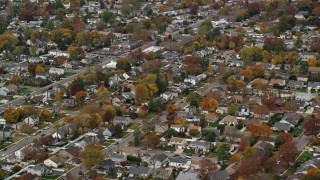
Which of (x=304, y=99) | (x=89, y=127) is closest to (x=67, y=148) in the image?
(x=89, y=127)

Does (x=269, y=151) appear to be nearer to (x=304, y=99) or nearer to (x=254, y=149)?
(x=254, y=149)

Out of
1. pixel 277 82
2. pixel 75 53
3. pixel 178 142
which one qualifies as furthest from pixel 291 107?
pixel 75 53

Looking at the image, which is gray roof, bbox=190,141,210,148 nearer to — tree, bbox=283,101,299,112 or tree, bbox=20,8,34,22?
tree, bbox=283,101,299,112

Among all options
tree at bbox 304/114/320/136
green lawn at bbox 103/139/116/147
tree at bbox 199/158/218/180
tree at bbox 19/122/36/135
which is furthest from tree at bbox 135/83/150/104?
tree at bbox 199/158/218/180

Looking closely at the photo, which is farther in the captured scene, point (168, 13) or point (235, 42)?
point (168, 13)

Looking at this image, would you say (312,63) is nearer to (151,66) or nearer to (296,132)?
(151,66)

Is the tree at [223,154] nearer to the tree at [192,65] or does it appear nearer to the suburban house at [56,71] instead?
the tree at [192,65]
